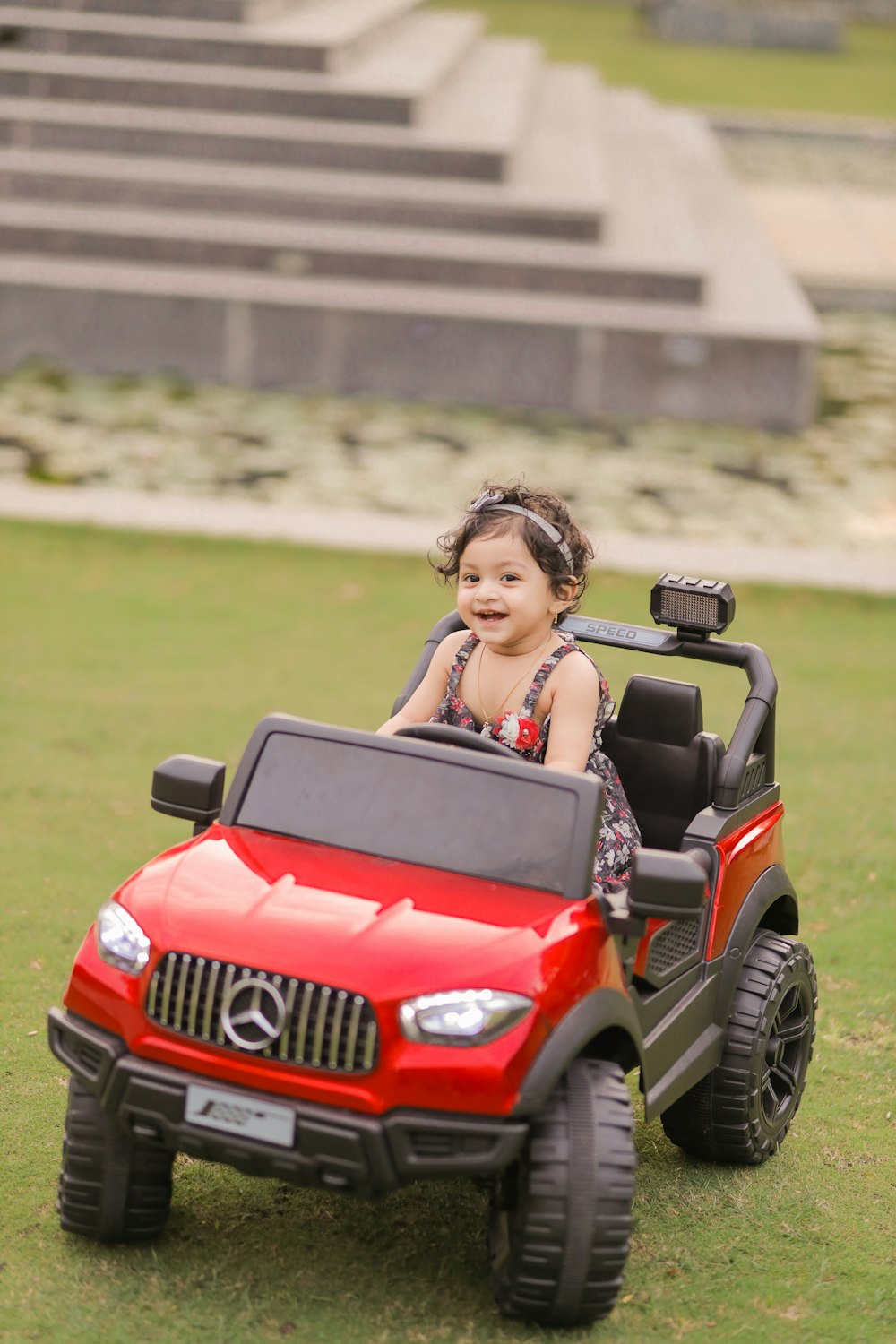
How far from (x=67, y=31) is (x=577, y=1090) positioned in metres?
13.6

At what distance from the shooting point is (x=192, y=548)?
9.52 metres

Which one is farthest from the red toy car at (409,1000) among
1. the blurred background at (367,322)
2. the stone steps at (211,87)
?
the stone steps at (211,87)

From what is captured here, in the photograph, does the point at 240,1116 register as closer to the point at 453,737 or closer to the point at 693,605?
the point at 453,737

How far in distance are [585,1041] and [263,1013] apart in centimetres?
62

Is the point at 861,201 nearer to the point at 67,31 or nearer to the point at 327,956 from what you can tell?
the point at 67,31

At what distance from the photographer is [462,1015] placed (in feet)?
10.5

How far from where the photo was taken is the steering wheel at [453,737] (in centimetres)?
385

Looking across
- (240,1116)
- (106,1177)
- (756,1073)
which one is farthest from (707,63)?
(240,1116)

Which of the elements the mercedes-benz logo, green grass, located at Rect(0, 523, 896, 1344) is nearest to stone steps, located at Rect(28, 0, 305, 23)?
green grass, located at Rect(0, 523, 896, 1344)

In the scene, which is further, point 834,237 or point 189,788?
point 834,237

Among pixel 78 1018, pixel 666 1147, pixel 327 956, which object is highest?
pixel 327 956

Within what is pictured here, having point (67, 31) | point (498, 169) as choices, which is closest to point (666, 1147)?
point (498, 169)

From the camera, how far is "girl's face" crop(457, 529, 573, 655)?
13.5 ft

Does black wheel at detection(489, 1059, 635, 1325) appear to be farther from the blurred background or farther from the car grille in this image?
the blurred background
